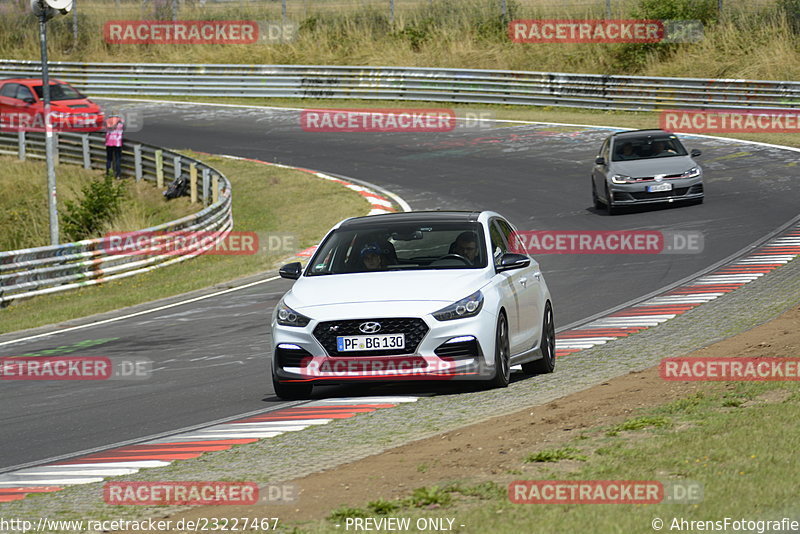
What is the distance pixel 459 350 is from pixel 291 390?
1.58 meters

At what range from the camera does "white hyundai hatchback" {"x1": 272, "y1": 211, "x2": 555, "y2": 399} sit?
1012 cm

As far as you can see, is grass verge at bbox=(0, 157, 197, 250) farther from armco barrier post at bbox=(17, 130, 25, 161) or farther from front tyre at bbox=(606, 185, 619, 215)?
front tyre at bbox=(606, 185, 619, 215)

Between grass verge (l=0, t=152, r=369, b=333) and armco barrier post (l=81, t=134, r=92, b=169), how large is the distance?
12.1 ft

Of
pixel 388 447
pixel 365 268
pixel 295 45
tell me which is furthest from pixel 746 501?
pixel 295 45

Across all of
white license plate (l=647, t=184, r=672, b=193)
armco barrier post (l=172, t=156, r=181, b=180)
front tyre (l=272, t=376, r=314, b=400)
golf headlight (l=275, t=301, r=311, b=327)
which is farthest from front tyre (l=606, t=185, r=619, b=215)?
golf headlight (l=275, t=301, r=311, b=327)

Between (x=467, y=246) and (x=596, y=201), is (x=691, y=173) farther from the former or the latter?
(x=467, y=246)

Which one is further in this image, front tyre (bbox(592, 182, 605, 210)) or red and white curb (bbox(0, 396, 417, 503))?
front tyre (bbox(592, 182, 605, 210))

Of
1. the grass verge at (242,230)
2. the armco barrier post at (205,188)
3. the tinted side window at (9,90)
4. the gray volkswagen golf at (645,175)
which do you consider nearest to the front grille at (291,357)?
the grass verge at (242,230)

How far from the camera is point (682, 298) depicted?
54.1 ft

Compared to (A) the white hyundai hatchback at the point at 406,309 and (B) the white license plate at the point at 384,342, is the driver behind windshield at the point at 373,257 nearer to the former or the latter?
(A) the white hyundai hatchback at the point at 406,309

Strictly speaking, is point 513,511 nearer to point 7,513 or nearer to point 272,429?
point 7,513

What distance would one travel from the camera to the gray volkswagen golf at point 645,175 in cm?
2506

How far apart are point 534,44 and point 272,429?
132ft

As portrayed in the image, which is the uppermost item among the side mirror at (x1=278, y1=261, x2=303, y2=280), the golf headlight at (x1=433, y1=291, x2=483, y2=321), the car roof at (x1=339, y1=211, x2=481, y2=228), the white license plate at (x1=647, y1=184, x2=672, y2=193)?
the car roof at (x1=339, y1=211, x2=481, y2=228)
